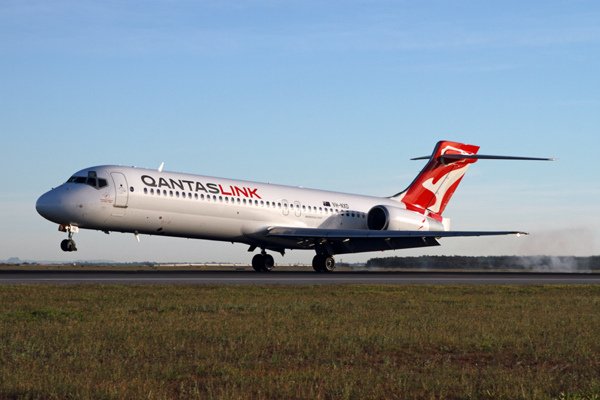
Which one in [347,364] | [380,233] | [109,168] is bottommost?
[347,364]

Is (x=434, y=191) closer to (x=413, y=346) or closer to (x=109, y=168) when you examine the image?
(x=109, y=168)

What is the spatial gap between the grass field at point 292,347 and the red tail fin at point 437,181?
2879 centimetres

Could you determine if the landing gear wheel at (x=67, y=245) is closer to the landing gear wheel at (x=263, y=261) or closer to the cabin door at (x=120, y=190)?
the cabin door at (x=120, y=190)

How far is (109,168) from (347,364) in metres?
25.4

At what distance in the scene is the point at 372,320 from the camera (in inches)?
519

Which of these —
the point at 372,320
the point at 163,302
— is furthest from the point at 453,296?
the point at 163,302

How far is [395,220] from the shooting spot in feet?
135

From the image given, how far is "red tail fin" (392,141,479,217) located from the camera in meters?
46.3

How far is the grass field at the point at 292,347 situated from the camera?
23.9ft

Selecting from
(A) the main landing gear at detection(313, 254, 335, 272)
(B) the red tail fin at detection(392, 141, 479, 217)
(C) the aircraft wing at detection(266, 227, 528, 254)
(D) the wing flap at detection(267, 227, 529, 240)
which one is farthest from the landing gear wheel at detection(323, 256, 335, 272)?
(B) the red tail fin at detection(392, 141, 479, 217)

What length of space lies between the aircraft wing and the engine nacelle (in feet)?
10.2

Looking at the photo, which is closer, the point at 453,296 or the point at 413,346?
the point at 413,346

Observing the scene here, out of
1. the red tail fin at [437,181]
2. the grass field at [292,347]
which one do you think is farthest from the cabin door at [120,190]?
the red tail fin at [437,181]

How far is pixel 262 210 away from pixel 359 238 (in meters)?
5.71
